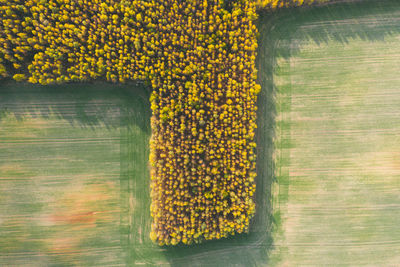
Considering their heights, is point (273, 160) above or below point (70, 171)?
above

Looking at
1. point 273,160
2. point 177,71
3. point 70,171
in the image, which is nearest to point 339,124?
point 273,160

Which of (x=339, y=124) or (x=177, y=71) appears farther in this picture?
(x=339, y=124)

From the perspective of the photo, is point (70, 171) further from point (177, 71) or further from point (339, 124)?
point (339, 124)

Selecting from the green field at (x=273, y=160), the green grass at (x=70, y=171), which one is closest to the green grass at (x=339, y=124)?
the green field at (x=273, y=160)

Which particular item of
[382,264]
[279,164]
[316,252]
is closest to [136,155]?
[279,164]

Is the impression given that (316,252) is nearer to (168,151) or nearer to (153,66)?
(168,151)

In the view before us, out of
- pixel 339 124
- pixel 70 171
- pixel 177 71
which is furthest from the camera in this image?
pixel 339 124
